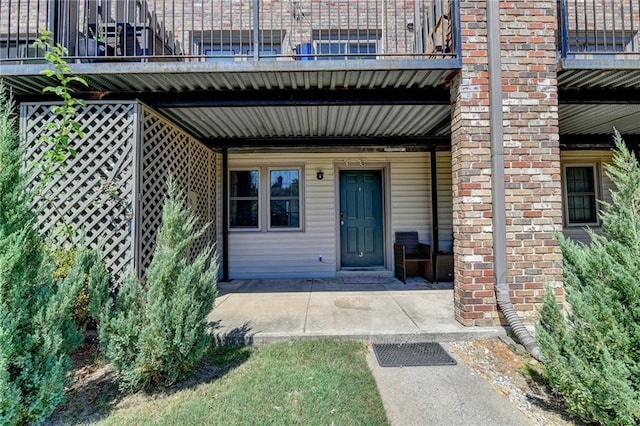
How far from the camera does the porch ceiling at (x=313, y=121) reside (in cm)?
459

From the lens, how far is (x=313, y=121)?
523 cm

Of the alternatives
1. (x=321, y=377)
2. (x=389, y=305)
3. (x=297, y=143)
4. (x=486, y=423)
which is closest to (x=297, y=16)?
(x=297, y=143)

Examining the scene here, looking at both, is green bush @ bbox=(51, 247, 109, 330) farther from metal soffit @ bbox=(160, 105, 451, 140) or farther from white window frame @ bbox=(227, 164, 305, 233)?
white window frame @ bbox=(227, 164, 305, 233)

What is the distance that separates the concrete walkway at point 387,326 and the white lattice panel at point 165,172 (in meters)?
1.39

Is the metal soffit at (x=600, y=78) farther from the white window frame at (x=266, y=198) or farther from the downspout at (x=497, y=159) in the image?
the white window frame at (x=266, y=198)

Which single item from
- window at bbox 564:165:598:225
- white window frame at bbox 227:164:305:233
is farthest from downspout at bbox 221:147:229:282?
window at bbox 564:165:598:225

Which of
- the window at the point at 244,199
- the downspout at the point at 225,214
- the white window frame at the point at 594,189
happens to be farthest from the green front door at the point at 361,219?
the white window frame at the point at 594,189

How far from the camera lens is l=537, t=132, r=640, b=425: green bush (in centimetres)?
188

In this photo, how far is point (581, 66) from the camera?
141 inches

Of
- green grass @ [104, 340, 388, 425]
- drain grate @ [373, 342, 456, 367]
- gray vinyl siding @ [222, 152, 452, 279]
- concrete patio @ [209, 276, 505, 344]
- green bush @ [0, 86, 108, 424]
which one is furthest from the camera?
gray vinyl siding @ [222, 152, 452, 279]

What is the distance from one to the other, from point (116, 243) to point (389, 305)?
3617mm

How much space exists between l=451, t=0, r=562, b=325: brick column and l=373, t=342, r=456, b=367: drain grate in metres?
0.59

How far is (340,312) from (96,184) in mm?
3432

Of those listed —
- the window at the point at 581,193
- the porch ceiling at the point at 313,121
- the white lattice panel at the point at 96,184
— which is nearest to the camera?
the white lattice panel at the point at 96,184
